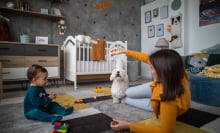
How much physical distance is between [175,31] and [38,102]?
3.65 meters

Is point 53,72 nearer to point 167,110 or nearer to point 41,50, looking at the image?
point 41,50

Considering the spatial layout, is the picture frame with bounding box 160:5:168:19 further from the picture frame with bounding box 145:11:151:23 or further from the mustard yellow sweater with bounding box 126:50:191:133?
the mustard yellow sweater with bounding box 126:50:191:133

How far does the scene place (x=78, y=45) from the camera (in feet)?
9.82

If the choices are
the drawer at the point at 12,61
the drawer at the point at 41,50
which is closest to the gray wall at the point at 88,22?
the drawer at the point at 41,50

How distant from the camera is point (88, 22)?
12.9 feet

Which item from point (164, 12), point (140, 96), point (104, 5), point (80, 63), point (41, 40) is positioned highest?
point (104, 5)

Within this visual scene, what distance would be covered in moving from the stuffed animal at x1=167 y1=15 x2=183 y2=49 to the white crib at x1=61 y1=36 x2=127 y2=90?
5.59 feet

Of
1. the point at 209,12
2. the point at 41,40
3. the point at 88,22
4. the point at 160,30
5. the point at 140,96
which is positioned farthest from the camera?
the point at 160,30

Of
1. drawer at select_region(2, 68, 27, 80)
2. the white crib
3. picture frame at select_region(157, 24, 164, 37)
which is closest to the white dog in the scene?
the white crib

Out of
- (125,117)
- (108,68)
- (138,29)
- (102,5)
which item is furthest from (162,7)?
(125,117)

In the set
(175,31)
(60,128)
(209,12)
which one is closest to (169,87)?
(60,128)

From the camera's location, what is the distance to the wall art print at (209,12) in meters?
3.26

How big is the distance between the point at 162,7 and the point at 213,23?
1.43 m

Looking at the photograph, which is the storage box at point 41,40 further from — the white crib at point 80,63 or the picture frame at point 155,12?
the picture frame at point 155,12
